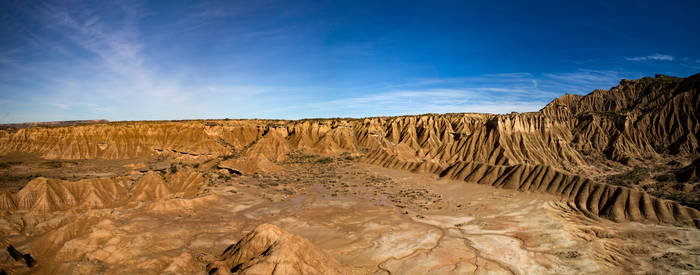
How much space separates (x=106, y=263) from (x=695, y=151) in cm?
8797

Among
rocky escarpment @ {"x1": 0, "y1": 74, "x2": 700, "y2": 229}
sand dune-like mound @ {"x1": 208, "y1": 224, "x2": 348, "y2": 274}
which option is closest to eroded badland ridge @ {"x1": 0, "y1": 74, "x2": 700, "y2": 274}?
sand dune-like mound @ {"x1": 208, "y1": 224, "x2": 348, "y2": 274}

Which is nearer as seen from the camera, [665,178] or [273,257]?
[273,257]

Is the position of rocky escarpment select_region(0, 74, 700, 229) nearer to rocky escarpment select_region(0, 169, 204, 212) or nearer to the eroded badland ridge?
the eroded badland ridge

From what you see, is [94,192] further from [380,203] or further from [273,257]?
[380,203]

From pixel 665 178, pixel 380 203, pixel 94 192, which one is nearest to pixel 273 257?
pixel 380 203

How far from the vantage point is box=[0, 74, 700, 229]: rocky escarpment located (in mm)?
39062

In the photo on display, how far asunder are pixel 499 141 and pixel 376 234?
41.4 metres

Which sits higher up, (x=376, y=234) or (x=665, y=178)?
(x=665, y=178)

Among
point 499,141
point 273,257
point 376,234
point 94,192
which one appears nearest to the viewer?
point 273,257

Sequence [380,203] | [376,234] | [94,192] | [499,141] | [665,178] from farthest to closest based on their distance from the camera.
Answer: [499,141], [665,178], [380,203], [94,192], [376,234]

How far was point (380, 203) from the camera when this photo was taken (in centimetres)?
3425

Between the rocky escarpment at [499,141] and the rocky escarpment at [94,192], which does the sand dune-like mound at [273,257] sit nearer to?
the rocky escarpment at [94,192]

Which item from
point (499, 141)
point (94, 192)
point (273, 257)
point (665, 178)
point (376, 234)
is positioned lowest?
point (376, 234)

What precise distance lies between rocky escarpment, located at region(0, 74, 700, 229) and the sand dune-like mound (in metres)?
22.6
